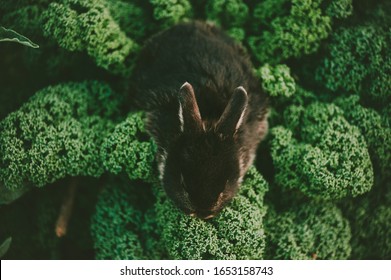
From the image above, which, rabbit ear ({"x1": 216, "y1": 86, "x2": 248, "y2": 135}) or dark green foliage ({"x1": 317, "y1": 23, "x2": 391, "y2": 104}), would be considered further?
dark green foliage ({"x1": 317, "y1": 23, "x2": 391, "y2": 104})

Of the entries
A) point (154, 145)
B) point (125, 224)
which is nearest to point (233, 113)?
point (154, 145)

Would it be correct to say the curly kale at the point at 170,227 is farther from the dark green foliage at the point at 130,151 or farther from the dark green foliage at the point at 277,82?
the dark green foliage at the point at 277,82

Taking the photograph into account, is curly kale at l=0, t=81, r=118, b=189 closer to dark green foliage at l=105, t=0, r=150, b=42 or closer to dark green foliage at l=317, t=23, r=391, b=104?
dark green foliage at l=105, t=0, r=150, b=42

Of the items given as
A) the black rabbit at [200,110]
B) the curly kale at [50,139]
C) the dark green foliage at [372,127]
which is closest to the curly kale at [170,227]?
the black rabbit at [200,110]

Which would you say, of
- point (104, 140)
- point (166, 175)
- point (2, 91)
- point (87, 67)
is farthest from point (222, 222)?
point (2, 91)

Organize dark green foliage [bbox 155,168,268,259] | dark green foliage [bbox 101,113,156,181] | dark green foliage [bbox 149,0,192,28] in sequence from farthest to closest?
dark green foliage [bbox 149,0,192,28], dark green foliage [bbox 101,113,156,181], dark green foliage [bbox 155,168,268,259]

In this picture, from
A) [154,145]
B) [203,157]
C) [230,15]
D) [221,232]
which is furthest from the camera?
[230,15]

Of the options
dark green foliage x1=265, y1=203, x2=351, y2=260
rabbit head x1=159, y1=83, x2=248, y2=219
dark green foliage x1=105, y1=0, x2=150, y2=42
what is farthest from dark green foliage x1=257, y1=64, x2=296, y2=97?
dark green foliage x1=105, y1=0, x2=150, y2=42

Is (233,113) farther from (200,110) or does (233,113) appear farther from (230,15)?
(230,15)
